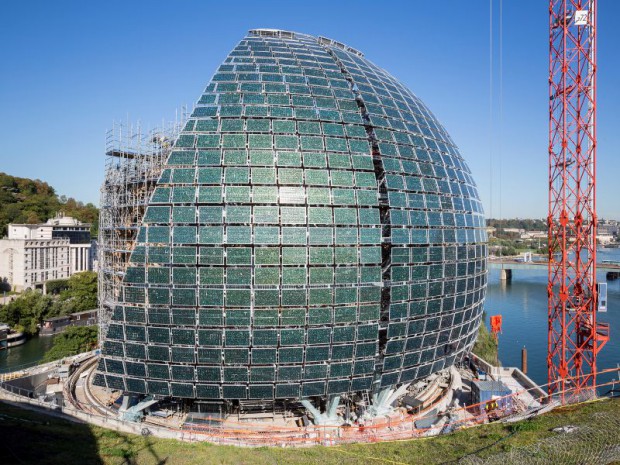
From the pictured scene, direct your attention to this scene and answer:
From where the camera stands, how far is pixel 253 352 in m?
20.6

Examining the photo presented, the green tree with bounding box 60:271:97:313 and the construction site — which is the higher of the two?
the construction site

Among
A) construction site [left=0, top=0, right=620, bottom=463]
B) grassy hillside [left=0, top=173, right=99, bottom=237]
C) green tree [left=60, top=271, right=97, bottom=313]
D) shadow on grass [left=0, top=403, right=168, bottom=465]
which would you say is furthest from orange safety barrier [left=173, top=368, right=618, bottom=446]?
grassy hillside [left=0, top=173, right=99, bottom=237]

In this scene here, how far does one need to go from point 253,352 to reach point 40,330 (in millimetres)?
56106

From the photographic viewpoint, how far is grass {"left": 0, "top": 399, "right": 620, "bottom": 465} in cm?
1642

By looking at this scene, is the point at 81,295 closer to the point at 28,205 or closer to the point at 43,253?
the point at 43,253

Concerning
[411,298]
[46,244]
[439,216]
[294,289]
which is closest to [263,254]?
[294,289]

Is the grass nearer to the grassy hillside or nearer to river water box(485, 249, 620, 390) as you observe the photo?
river water box(485, 249, 620, 390)

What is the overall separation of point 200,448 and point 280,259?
875 cm

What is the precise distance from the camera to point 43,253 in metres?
86.4

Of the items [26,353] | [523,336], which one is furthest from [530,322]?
[26,353]

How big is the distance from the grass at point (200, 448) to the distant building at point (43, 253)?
241 ft

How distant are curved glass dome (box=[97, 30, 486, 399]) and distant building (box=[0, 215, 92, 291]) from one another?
2970 inches

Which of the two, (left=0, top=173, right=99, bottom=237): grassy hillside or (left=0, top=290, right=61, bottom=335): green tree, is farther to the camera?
(left=0, top=173, right=99, bottom=237): grassy hillside

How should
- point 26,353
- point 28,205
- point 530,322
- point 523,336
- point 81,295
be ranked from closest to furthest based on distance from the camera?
point 26,353
point 523,336
point 530,322
point 81,295
point 28,205
